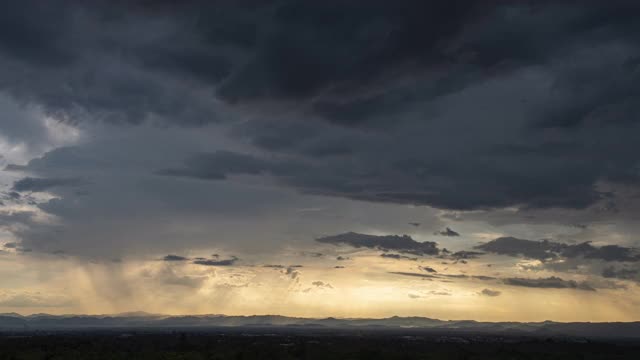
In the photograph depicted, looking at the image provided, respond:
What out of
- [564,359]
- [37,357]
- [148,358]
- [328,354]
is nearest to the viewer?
[148,358]

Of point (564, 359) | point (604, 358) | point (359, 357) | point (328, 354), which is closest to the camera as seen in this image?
point (359, 357)

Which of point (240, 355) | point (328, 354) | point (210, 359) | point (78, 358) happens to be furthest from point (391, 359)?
point (78, 358)

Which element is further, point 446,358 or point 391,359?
point 446,358

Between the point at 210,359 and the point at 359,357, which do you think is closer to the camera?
the point at 210,359

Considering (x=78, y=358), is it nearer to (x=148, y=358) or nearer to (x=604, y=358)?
(x=148, y=358)

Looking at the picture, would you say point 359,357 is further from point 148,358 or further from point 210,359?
point 148,358

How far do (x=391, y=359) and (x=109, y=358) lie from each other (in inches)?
2405

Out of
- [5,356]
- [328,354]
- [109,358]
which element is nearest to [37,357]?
[5,356]

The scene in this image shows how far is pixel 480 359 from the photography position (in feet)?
509

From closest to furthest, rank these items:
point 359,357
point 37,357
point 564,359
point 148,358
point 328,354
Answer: point 148,358, point 37,357, point 359,357, point 328,354, point 564,359

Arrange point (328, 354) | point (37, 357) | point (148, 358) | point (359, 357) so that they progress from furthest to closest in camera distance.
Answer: point (328, 354) → point (359, 357) → point (37, 357) → point (148, 358)

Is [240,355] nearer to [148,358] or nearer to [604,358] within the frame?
[148,358]

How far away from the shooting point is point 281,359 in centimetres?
14462

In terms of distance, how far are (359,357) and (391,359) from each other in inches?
289
